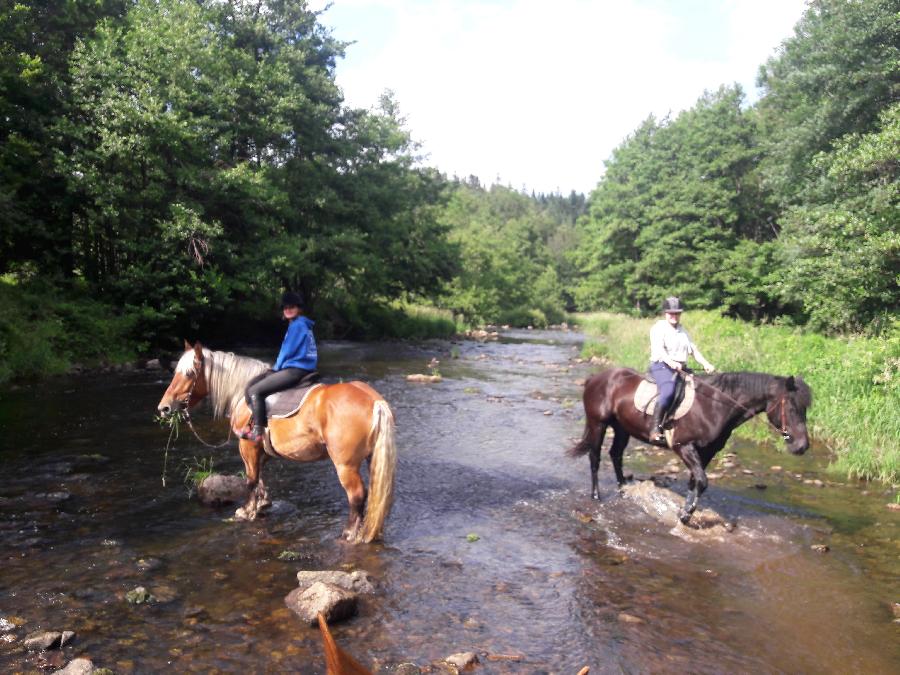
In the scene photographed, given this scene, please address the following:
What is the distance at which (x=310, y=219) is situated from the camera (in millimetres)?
33812

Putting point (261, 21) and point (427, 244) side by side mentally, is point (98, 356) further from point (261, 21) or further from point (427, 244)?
point (427, 244)

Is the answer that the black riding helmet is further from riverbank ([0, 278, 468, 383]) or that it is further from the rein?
riverbank ([0, 278, 468, 383])

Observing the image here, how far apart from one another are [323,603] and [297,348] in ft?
12.2

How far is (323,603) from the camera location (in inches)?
219

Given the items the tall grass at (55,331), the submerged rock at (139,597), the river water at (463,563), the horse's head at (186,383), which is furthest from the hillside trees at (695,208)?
the submerged rock at (139,597)

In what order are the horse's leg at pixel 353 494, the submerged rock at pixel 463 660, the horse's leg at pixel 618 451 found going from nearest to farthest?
the submerged rock at pixel 463 660
the horse's leg at pixel 353 494
the horse's leg at pixel 618 451

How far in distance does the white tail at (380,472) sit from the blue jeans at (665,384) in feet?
14.1

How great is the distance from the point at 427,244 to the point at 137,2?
21985mm

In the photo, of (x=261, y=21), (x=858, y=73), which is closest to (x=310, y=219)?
(x=261, y=21)

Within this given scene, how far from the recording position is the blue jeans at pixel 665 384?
9.00 m

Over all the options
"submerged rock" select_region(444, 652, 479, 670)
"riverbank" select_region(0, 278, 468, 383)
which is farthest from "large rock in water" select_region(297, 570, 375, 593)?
"riverbank" select_region(0, 278, 468, 383)

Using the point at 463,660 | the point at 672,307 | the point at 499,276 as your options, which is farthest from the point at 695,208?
the point at 463,660

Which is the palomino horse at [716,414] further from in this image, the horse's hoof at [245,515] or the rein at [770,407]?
the horse's hoof at [245,515]

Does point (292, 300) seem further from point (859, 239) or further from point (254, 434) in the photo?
point (859, 239)
